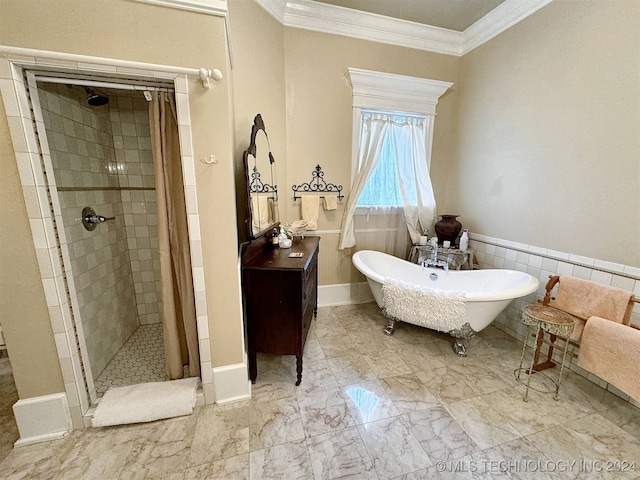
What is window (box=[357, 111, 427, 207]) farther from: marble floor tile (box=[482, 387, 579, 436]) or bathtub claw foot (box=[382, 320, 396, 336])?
marble floor tile (box=[482, 387, 579, 436])

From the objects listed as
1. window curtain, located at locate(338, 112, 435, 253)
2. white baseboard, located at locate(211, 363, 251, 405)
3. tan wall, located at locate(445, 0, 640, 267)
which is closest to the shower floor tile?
white baseboard, located at locate(211, 363, 251, 405)

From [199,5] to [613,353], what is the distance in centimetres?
291

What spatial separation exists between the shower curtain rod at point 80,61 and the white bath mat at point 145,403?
69.4 inches

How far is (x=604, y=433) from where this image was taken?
143 cm

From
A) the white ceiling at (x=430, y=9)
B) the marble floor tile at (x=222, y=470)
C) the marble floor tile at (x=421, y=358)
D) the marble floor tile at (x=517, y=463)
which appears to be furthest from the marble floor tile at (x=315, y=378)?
the white ceiling at (x=430, y=9)

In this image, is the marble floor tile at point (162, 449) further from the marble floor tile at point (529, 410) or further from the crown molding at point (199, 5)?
the crown molding at point (199, 5)

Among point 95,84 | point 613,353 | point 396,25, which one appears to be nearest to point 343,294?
point 613,353

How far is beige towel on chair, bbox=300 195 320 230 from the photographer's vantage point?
8.50 feet

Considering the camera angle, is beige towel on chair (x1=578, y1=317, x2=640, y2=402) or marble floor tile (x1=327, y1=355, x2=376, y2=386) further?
marble floor tile (x1=327, y1=355, x2=376, y2=386)

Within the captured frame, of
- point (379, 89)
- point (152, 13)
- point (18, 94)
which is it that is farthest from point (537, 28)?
point (18, 94)

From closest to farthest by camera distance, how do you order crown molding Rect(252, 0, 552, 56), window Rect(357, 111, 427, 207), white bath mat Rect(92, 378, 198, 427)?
white bath mat Rect(92, 378, 198, 427), crown molding Rect(252, 0, 552, 56), window Rect(357, 111, 427, 207)

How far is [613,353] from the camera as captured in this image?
146 centimetres

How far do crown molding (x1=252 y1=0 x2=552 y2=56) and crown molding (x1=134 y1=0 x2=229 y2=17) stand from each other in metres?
1.12

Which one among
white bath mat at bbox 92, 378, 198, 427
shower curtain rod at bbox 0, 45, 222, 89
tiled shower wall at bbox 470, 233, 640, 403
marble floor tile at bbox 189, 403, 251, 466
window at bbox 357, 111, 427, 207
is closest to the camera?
shower curtain rod at bbox 0, 45, 222, 89
